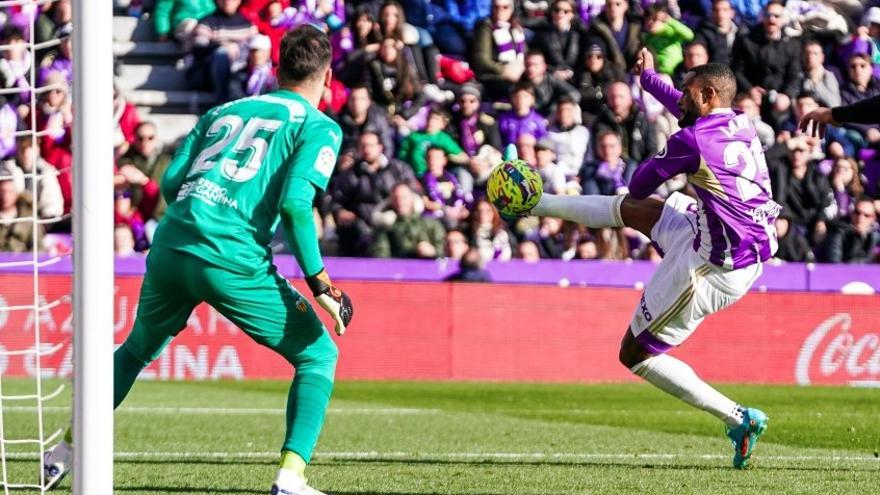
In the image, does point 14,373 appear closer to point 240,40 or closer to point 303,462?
point 240,40

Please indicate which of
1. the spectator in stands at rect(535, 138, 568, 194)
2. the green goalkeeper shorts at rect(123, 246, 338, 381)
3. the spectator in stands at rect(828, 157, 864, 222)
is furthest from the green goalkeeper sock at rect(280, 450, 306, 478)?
the spectator in stands at rect(828, 157, 864, 222)

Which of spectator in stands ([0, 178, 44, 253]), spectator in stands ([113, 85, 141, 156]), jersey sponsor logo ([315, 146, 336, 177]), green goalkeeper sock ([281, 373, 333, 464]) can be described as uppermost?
jersey sponsor logo ([315, 146, 336, 177])

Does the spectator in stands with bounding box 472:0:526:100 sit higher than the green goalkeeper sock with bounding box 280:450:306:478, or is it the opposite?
the green goalkeeper sock with bounding box 280:450:306:478

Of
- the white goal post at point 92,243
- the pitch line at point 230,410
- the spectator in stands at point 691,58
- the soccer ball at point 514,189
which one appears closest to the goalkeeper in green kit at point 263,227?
the white goal post at point 92,243

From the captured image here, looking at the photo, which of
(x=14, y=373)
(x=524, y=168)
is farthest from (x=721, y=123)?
(x=14, y=373)

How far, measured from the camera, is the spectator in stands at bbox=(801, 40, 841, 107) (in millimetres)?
18891

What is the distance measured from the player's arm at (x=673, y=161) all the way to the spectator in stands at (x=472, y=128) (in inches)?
398

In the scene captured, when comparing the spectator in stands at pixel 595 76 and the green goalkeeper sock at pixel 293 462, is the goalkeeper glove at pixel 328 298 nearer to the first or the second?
the green goalkeeper sock at pixel 293 462

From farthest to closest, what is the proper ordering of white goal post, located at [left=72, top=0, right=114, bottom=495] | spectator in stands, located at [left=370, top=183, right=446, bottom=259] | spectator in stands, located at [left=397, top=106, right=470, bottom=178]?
1. spectator in stands, located at [left=397, top=106, right=470, bottom=178]
2. spectator in stands, located at [left=370, top=183, right=446, bottom=259]
3. white goal post, located at [left=72, top=0, right=114, bottom=495]

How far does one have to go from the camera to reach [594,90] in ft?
60.5

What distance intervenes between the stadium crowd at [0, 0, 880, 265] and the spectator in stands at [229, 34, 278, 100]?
2cm

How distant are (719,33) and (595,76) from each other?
5.91 ft

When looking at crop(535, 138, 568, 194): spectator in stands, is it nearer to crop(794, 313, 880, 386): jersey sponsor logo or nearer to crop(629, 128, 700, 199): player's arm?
crop(794, 313, 880, 386): jersey sponsor logo

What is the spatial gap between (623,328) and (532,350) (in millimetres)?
1024
